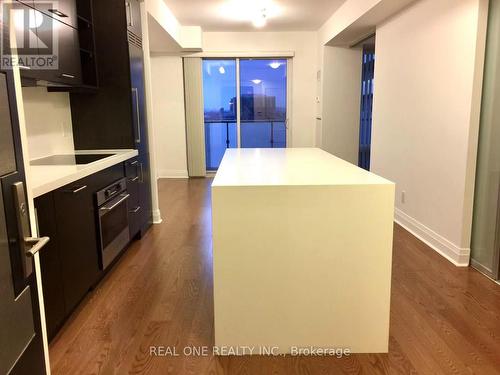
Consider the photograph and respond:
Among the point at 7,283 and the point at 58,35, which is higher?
the point at 58,35

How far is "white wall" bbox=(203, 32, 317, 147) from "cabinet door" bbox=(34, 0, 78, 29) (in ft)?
13.3

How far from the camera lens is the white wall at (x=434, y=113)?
120 inches

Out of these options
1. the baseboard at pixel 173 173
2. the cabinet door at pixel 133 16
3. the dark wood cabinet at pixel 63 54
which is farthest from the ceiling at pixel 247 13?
the baseboard at pixel 173 173

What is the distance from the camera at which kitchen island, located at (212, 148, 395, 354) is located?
1.91 metres

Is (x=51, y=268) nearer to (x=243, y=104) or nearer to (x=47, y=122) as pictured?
(x=47, y=122)

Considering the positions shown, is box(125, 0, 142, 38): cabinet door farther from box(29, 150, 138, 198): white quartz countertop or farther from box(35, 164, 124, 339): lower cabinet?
box(35, 164, 124, 339): lower cabinet

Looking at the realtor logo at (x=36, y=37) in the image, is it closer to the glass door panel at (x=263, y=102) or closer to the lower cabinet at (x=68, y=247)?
the lower cabinet at (x=68, y=247)

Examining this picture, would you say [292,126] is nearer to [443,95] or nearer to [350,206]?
[443,95]

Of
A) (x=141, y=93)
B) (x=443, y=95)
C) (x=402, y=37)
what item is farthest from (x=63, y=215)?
(x=402, y=37)

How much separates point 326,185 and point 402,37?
295 centimetres

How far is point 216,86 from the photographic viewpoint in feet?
24.5

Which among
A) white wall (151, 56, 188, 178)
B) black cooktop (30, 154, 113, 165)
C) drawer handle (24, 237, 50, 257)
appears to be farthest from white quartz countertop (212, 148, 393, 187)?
white wall (151, 56, 188, 178)

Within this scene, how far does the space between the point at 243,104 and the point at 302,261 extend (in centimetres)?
594

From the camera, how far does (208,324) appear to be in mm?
2367
